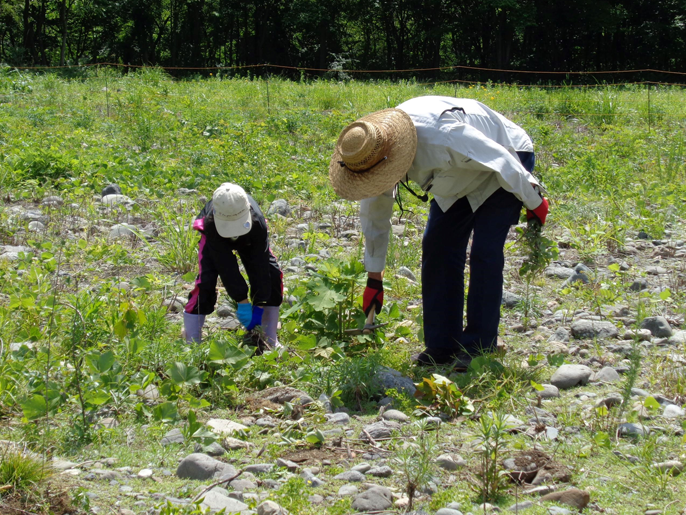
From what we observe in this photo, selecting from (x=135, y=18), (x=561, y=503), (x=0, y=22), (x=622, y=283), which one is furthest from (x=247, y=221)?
(x=0, y=22)

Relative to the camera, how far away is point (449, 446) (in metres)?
2.58

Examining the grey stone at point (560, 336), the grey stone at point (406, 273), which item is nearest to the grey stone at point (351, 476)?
the grey stone at point (560, 336)

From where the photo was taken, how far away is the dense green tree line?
27.2 meters

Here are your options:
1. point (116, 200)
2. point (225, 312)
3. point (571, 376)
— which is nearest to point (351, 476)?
point (571, 376)

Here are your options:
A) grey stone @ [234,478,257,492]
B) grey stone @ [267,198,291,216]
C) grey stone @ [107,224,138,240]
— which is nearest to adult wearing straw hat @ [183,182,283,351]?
grey stone @ [234,478,257,492]

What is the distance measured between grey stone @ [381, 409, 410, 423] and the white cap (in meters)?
1.12

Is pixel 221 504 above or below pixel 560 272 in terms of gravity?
below

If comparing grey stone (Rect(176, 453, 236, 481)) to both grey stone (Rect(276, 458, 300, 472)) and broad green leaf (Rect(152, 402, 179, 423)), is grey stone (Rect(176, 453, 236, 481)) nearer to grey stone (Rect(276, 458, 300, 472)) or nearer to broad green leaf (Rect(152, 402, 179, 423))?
grey stone (Rect(276, 458, 300, 472))

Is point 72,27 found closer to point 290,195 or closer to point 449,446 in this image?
point 290,195

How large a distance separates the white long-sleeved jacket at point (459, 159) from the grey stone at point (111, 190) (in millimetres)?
3725

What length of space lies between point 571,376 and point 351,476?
1.38 m

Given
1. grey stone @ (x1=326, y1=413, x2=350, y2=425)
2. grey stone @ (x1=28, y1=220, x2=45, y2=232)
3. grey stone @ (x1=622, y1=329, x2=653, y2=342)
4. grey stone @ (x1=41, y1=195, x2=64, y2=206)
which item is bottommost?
grey stone @ (x1=326, y1=413, x2=350, y2=425)

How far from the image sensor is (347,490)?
2.23 m

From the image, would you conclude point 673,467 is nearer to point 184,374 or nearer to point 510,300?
point 184,374
